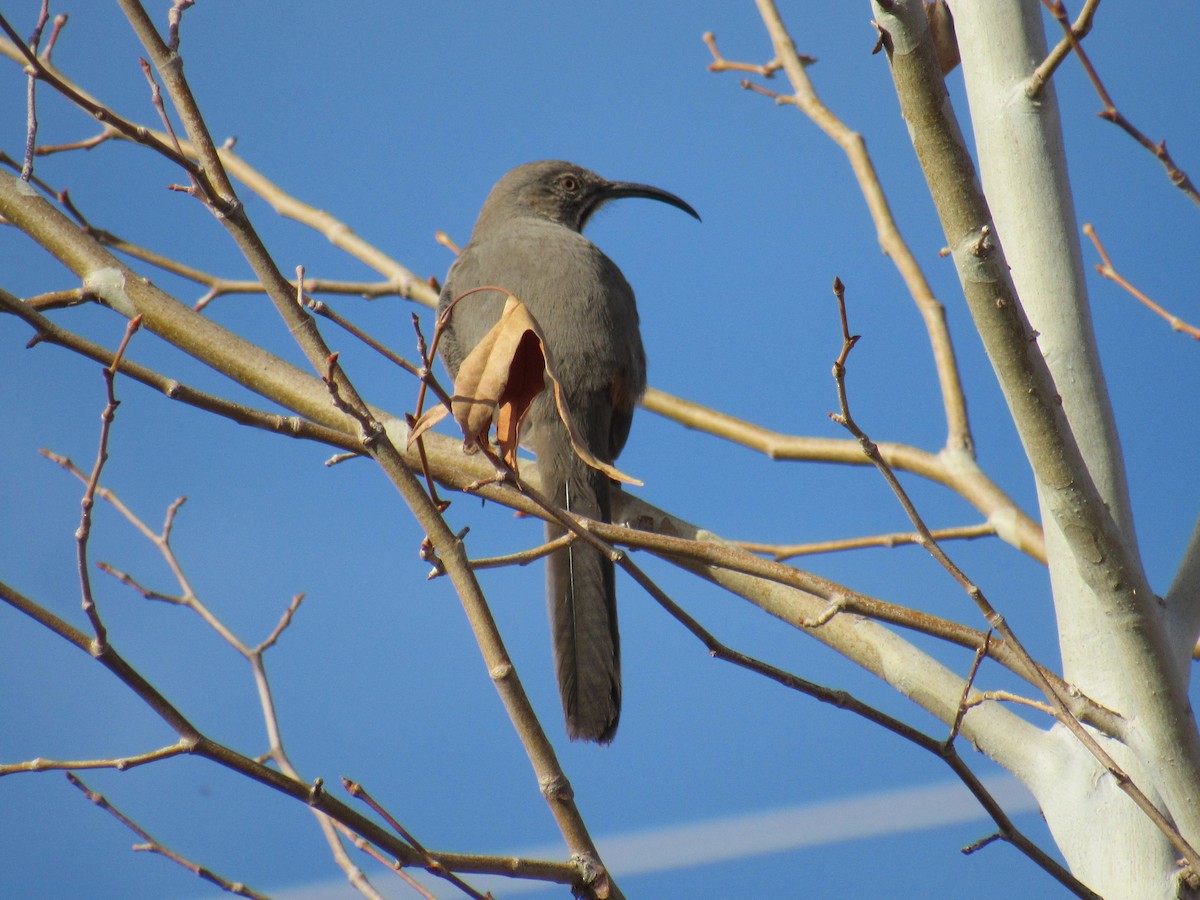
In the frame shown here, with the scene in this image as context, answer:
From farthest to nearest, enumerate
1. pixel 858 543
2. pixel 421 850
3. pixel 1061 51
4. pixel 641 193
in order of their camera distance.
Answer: pixel 641 193
pixel 858 543
pixel 1061 51
pixel 421 850

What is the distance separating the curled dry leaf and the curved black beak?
4.55 meters

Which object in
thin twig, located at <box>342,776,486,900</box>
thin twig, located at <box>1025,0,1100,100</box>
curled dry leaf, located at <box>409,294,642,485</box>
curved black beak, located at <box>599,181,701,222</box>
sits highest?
curved black beak, located at <box>599,181,701,222</box>

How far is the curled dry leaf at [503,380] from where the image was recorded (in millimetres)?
1614

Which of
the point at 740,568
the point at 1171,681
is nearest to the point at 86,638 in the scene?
the point at 740,568

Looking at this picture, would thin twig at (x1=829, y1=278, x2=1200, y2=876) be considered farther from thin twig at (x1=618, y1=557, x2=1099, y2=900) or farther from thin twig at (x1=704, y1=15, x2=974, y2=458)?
thin twig at (x1=704, y1=15, x2=974, y2=458)

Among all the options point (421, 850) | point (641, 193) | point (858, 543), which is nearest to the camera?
point (421, 850)

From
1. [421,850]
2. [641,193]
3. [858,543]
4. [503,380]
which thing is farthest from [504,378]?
[641,193]

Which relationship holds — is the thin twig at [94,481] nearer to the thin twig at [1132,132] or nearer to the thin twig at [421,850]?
the thin twig at [421,850]

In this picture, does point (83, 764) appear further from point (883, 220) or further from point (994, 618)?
point (883, 220)

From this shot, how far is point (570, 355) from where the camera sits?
432 centimetres

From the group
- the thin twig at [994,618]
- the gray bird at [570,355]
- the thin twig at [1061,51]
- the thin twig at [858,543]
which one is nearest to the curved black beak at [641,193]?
the gray bird at [570,355]

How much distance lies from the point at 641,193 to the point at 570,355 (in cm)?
213

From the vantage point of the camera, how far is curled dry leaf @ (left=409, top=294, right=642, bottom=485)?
5.30 feet

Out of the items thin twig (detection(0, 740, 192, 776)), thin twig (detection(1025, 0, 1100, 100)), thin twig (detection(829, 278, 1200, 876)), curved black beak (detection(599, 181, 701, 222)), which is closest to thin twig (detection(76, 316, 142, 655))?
thin twig (detection(0, 740, 192, 776))
